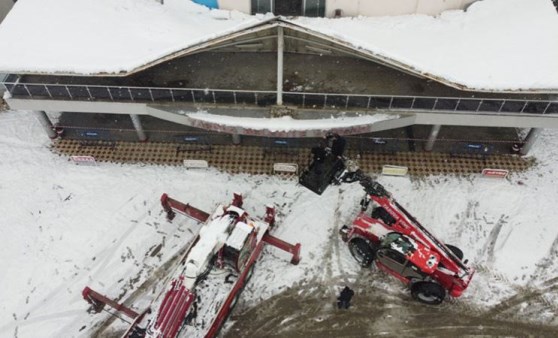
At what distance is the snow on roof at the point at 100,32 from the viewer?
758 inches

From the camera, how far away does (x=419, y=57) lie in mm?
19516

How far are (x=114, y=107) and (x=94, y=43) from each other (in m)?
2.73

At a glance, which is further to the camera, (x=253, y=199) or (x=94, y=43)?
(x=253, y=199)

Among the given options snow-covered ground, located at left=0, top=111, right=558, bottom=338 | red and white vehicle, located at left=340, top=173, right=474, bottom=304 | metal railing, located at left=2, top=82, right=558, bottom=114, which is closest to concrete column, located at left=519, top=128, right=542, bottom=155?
snow-covered ground, located at left=0, top=111, right=558, bottom=338

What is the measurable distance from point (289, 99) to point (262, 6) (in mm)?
4690

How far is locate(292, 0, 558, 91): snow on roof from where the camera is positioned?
18484mm

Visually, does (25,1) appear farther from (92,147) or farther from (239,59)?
(239,59)

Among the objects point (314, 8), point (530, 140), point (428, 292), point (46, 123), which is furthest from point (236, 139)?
point (530, 140)

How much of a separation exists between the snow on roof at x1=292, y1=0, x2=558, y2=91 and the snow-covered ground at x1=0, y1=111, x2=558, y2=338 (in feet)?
16.9

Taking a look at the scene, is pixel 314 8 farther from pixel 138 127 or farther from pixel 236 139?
pixel 138 127

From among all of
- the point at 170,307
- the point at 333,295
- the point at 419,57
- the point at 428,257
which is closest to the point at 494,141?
the point at 419,57

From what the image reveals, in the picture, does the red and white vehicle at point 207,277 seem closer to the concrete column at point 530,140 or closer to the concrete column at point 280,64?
the concrete column at point 280,64

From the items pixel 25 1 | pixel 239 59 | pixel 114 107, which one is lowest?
pixel 114 107

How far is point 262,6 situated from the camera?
21578mm
